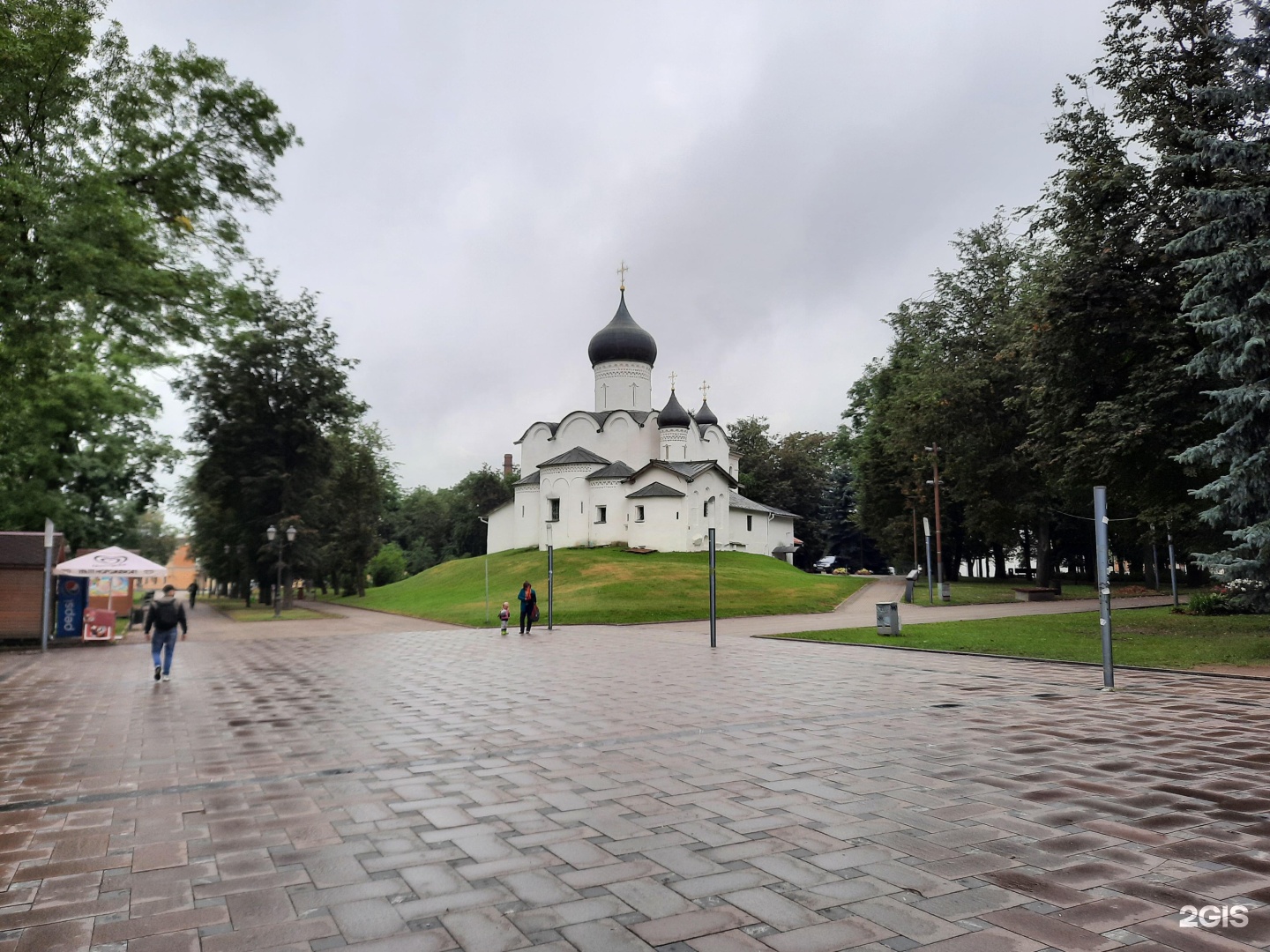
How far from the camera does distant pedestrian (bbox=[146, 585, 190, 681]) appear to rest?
14180 mm

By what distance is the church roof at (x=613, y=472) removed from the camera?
58.2 meters

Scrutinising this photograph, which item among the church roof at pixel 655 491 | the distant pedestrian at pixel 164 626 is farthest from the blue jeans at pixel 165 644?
the church roof at pixel 655 491

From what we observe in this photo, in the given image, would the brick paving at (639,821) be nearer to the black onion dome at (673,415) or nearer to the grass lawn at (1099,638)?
the grass lawn at (1099,638)

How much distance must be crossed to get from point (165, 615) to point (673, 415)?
4897 centimetres

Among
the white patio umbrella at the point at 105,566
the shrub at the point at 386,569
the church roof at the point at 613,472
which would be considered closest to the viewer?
the white patio umbrella at the point at 105,566

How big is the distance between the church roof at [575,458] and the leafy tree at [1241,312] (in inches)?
1773

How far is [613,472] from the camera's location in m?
58.6

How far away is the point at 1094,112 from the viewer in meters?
23.5

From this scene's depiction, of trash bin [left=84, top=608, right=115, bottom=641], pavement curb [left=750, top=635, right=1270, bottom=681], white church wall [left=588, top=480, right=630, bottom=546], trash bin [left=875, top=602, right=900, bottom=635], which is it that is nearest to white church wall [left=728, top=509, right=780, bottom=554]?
white church wall [left=588, top=480, right=630, bottom=546]

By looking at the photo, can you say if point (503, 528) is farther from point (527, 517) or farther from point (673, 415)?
point (673, 415)

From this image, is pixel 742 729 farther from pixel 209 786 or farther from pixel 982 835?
pixel 209 786

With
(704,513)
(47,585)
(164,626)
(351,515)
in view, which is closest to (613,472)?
(704,513)

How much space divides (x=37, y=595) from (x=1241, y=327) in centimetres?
2812

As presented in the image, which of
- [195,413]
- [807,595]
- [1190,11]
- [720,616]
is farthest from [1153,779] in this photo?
[195,413]
